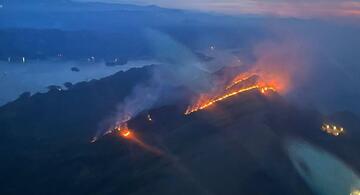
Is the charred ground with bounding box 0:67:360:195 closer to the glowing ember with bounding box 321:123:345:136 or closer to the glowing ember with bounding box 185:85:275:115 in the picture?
the glowing ember with bounding box 321:123:345:136

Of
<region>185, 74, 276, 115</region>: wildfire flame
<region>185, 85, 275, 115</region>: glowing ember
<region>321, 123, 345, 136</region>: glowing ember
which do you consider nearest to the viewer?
<region>321, 123, 345, 136</region>: glowing ember

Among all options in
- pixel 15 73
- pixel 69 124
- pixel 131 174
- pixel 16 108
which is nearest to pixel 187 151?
pixel 131 174

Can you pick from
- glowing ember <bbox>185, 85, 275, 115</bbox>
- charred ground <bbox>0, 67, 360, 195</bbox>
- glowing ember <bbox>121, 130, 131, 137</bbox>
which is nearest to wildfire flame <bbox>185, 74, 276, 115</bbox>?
glowing ember <bbox>185, 85, 275, 115</bbox>

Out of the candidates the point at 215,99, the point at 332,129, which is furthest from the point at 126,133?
the point at 332,129

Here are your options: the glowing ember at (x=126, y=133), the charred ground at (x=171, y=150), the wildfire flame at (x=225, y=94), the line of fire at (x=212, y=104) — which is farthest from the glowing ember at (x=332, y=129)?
the glowing ember at (x=126, y=133)

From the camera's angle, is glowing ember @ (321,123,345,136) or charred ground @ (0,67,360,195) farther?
glowing ember @ (321,123,345,136)

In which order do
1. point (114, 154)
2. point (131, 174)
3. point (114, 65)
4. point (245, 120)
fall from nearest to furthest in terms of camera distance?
point (131, 174) → point (114, 154) → point (245, 120) → point (114, 65)

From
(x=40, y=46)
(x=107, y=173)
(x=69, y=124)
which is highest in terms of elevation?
(x=107, y=173)

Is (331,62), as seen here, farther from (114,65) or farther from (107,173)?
(107,173)

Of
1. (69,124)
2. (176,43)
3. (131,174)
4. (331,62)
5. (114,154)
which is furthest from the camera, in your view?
(176,43)
